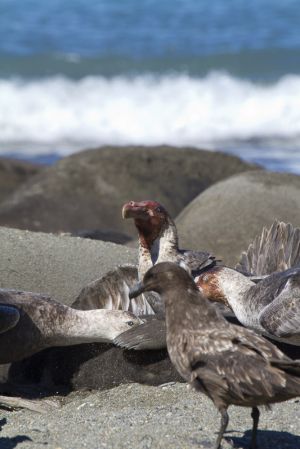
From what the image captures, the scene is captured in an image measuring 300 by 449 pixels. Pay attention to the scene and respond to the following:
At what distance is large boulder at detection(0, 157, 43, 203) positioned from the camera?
16.6 metres

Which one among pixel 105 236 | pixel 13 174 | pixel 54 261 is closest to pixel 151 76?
pixel 13 174

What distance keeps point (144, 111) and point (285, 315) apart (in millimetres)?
17066

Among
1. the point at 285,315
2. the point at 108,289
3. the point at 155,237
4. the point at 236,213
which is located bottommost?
the point at 236,213

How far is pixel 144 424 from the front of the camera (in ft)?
20.1

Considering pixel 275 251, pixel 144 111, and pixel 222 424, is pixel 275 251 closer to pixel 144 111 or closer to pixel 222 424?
pixel 222 424

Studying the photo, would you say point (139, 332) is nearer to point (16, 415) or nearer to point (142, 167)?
point (16, 415)

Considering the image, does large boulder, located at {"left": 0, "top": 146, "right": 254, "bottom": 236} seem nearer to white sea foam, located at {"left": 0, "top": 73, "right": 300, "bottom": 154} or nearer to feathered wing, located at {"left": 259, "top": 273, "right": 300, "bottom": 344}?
white sea foam, located at {"left": 0, "top": 73, "right": 300, "bottom": 154}

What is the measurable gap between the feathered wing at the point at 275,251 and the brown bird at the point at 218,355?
3.33 m

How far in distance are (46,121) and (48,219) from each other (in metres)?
9.94

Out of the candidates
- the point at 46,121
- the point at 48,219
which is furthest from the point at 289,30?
the point at 48,219

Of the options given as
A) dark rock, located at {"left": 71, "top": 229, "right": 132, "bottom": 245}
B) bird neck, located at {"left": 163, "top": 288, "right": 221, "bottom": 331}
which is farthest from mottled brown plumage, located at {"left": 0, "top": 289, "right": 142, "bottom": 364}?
dark rock, located at {"left": 71, "top": 229, "right": 132, "bottom": 245}

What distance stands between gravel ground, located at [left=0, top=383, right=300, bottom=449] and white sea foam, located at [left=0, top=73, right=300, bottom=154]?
572 inches

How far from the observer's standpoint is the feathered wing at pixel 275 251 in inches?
349

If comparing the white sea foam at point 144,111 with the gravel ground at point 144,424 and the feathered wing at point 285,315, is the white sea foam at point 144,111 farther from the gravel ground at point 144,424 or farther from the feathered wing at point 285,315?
the gravel ground at point 144,424
